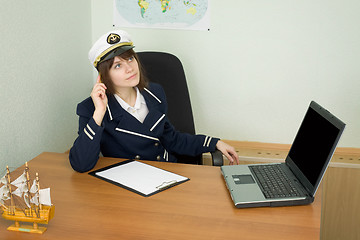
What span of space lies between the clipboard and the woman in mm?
88

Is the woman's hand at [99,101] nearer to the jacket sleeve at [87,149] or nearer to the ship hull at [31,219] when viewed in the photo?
the jacket sleeve at [87,149]

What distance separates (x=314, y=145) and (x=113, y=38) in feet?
2.87

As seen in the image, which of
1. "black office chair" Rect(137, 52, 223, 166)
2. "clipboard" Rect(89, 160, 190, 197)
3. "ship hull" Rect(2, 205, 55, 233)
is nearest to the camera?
"ship hull" Rect(2, 205, 55, 233)

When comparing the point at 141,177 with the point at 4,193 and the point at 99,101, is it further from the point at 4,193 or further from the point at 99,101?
the point at 4,193

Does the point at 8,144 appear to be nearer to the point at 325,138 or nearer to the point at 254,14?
the point at 325,138

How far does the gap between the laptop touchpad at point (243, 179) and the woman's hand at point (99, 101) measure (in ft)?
1.83

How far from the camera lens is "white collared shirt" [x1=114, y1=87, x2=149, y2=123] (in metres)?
1.75

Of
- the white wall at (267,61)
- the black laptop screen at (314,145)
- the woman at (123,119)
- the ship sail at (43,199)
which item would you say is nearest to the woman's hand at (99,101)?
the woman at (123,119)

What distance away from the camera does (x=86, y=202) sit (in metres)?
1.27

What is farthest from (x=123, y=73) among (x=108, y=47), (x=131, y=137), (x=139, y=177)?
(x=139, y=177)

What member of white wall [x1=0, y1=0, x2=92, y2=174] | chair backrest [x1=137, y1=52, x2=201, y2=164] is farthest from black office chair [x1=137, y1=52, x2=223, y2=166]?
white wall [x1=0, y1=0, x2=92, y2=174]

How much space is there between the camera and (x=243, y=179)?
56.1 inches

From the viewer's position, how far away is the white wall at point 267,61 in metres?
2.22

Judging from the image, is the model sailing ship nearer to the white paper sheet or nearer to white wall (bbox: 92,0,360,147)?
the white paper sheet
